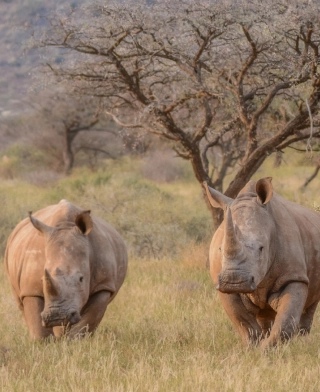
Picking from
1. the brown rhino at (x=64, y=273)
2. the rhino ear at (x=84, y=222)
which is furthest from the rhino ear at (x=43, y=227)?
the rhino ear at (x=84, y=222)

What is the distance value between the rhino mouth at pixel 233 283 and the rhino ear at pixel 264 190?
30.4 inches

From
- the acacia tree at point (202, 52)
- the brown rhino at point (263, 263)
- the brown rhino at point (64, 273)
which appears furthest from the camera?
the acacia tree at point (202, 52)

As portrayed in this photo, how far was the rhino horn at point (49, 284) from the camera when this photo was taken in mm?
5906

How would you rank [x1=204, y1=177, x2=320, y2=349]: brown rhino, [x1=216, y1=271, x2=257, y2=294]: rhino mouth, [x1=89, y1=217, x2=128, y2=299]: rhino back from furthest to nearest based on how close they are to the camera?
[x1=89, y1=217, x2=128, y2=299]: rhino back < [x1=204, y1=177, x2=320, y2=349]: brown rhino < [x1=216, y1=271, x2=257, y2=294]: rhino mouth

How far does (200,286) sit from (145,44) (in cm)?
329

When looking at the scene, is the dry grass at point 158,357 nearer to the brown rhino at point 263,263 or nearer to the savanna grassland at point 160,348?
the savanna grassland at point 160,348

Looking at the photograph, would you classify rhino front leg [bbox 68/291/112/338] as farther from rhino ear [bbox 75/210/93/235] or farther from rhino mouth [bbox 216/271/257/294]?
rhino mouth [bbox 216/271/257/294]

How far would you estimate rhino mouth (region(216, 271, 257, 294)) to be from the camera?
212 inches

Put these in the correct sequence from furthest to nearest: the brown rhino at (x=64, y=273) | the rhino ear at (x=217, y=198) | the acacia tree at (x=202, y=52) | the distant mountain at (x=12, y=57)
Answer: the distant mountain at (x=12, y=57) < the acacia tree at (x=202, y=52) < the rhino ear at (x=217, y=198) < the brown rhino at (x=64, y=273)

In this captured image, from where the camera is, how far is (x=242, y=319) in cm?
603

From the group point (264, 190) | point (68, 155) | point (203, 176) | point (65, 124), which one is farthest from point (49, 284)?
point (65, 124)

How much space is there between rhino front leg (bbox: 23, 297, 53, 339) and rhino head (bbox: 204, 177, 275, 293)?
1421mm

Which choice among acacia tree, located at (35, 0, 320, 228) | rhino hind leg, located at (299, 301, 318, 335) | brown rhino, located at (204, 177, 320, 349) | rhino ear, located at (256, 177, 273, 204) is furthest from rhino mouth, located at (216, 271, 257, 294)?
acacia tree, located at (35, 0, 320, 228)

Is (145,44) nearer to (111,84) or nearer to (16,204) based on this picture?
(111,84)
